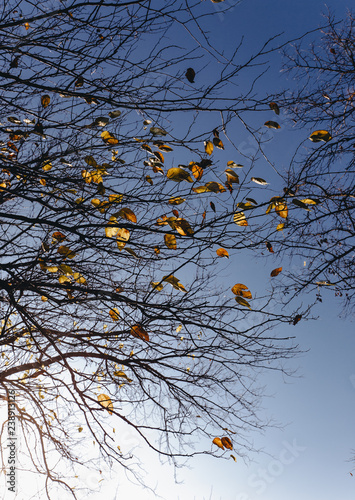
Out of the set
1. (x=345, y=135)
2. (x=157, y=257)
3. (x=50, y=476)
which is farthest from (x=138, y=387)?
(x=345, y=135)

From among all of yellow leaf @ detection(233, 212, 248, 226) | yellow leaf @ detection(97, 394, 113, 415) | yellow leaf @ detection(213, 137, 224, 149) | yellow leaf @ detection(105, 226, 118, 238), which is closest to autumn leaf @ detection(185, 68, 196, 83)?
yellow leaf @ detection(213, 137, 224, 149)

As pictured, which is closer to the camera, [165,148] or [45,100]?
[165,148]

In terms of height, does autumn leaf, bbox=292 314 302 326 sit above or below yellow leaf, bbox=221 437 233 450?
above

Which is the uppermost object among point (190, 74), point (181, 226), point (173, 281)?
point (190, 74)

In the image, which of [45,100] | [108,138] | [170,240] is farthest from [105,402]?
[45,100]

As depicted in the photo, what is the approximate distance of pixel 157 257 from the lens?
8.68ft

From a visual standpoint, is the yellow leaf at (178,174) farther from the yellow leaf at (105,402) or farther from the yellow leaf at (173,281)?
the yellow leaf at (105,402)

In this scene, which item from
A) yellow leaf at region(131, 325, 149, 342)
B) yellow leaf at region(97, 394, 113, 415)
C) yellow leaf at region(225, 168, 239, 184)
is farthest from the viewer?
yellow leaf at region(97, 394, 113, 415)

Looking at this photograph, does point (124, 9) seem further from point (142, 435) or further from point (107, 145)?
point (142, 435)

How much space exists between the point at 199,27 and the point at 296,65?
9.02ft

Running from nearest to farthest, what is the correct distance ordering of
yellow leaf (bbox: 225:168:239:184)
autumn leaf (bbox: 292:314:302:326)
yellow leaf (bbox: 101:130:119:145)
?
yellow leaf (bbox: 225:168:239:184) < yellow leaf (bbox: 101:130:119:145) < autumn leaf (bbox: 292:314:302:326)

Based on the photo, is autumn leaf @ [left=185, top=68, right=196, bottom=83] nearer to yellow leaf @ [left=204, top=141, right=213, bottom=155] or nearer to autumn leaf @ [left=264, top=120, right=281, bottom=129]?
yellow leaf @ [left=204, top=141, right=213, bottom=155]

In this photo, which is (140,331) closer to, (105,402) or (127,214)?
(127,214)

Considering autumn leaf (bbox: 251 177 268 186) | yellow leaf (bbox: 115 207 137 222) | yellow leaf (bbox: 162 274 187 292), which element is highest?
autumn leaf (bbox: 251 177 268 186)
